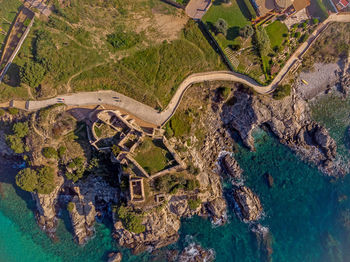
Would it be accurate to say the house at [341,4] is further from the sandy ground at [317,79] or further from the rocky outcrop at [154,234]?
the rocky outcrop at [154,234]

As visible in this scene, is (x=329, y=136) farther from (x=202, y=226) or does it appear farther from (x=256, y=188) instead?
(x=202, y=226)

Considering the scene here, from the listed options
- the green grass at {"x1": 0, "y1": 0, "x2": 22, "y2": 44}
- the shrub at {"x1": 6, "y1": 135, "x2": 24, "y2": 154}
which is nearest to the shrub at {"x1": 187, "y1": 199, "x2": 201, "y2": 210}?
the shrub at {"x1": 6, "y1": 135, "x2": 24, "y2": 154}

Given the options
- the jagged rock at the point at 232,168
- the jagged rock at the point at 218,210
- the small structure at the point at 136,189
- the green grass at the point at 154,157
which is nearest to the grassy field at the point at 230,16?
the jagged rock at the point at 232,168

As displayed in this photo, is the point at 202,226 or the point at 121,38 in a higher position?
the point at 121,38

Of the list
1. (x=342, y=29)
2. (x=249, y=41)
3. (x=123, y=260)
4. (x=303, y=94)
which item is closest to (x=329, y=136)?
(x=303, y=94)

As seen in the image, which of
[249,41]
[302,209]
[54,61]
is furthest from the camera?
[302,209]
